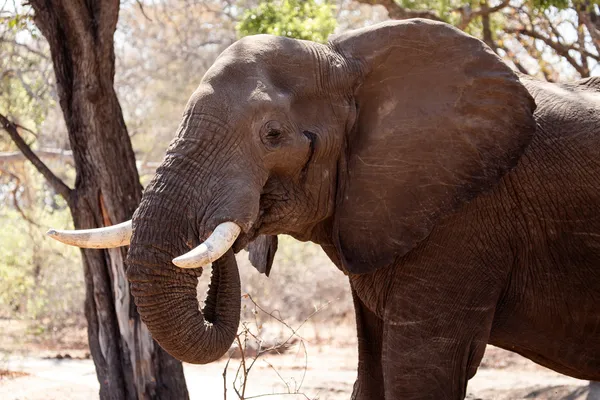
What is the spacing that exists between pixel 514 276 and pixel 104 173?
11.0ft

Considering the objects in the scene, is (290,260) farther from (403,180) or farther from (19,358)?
(403,180)

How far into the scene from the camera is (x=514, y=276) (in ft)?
16.9

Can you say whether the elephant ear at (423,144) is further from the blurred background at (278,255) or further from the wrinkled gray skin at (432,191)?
the blurred background at (278,255)

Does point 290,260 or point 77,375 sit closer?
point 77,375

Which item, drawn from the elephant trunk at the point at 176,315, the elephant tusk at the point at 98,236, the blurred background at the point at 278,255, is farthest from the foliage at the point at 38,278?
the elephant trunk at the point at 176,315

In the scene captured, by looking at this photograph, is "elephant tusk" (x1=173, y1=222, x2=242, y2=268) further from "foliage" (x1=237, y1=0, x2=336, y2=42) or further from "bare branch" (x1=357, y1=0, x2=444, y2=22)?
"bare branch" (x1=357, y1=0, x2=444, y2=22)

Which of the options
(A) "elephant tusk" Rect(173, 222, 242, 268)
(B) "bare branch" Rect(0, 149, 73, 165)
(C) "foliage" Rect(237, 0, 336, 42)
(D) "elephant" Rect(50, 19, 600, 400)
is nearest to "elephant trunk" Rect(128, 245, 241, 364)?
(D) "elephant" Rect(50, 19, 600, 400)

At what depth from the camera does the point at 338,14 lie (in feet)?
87.7

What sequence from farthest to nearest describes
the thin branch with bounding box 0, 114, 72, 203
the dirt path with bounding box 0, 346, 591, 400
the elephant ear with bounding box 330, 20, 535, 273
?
the dirt path with bounding box 0, 346, 591, 400
the thin branch with bounding box 0, 114, 72, 203
the elephant ear with bounding box 330, 20, 535, 273

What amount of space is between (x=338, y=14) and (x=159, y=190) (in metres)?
22.8

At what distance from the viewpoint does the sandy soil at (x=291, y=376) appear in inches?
353

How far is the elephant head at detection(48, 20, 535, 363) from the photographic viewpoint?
463 centimetres

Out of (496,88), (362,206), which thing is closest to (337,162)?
(362,206)

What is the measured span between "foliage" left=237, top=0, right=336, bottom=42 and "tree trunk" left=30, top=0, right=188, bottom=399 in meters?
2.97
